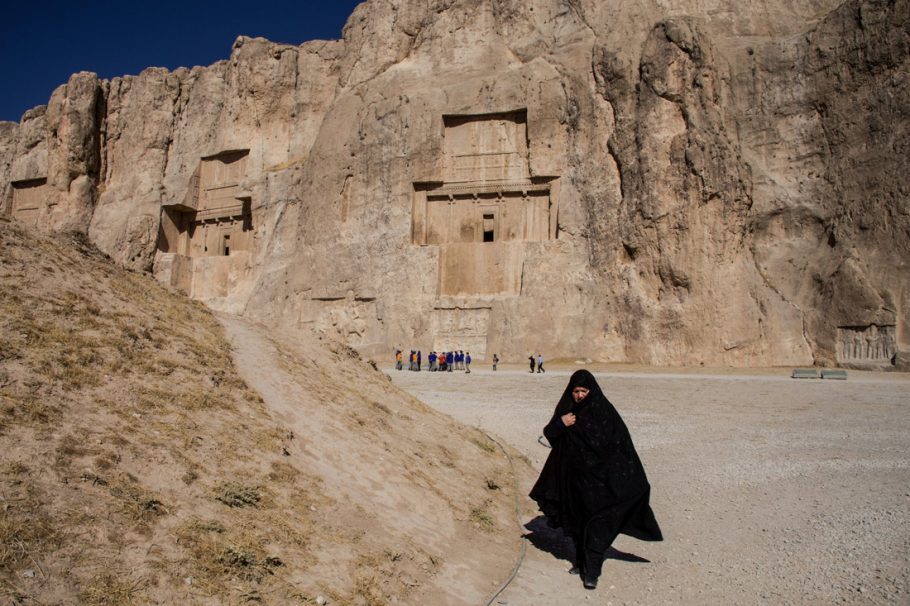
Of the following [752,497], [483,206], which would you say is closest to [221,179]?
[483,206]

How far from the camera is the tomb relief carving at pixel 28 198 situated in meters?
44.7

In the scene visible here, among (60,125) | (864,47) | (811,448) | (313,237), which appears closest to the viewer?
(811,448)

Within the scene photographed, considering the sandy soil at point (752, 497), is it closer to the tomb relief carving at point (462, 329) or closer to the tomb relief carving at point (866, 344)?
the tomb relief carving at point (866, 344)

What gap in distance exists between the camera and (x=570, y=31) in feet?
102

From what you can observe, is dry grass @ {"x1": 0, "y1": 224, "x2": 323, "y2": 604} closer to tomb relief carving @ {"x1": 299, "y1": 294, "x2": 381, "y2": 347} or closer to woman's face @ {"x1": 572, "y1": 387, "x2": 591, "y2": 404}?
woman's face @ {"x1": 572, "y1": 387, "x2": 591, "y2": 404}

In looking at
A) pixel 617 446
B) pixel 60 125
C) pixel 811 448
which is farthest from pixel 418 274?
pixel 60 125

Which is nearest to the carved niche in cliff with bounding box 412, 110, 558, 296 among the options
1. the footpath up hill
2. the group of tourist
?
the group of tourist

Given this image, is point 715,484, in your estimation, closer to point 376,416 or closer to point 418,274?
point 376,416

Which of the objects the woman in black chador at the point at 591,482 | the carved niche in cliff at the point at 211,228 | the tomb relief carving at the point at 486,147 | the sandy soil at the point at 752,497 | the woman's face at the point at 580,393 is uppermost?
the tomb relief carving at the point at 486,147

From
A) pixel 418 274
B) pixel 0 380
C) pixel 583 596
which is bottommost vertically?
pixel 583 596

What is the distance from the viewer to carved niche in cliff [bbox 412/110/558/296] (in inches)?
1190

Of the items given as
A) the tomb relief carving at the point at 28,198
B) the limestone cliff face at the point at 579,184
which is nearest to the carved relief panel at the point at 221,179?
the limestone cliff face at the point at 579,184

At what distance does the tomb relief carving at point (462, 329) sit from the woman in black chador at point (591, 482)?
2242 centimetres

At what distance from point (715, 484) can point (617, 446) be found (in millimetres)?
3828
